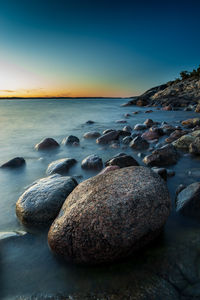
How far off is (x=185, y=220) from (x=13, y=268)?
6.55 ft

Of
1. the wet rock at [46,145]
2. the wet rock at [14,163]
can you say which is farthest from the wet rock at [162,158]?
the wet rock at [46,145]

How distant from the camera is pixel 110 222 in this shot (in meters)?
1.86

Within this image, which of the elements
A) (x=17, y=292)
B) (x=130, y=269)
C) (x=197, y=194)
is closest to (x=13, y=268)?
(x=17, y=292)

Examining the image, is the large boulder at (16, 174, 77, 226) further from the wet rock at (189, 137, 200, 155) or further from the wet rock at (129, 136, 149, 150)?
the wet rock at (189, 137, 200, 155)

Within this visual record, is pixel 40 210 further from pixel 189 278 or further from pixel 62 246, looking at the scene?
pixel 189 278

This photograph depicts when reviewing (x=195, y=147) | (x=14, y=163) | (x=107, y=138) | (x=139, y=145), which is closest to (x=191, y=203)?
(x=195, y=147)

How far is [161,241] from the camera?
207cm

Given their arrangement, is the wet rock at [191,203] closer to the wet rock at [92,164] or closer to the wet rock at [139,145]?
the wet rock at [92,164]

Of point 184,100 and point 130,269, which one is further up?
point 184,100

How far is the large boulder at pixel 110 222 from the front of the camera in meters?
1.83

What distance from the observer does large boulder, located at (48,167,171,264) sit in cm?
183

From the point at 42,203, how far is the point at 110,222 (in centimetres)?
115

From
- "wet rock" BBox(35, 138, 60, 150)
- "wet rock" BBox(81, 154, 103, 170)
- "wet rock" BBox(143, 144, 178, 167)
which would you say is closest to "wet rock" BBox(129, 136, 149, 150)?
"wet rock" BBox(143, 144, 178, 167)

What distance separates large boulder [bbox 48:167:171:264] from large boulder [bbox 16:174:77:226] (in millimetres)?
418
